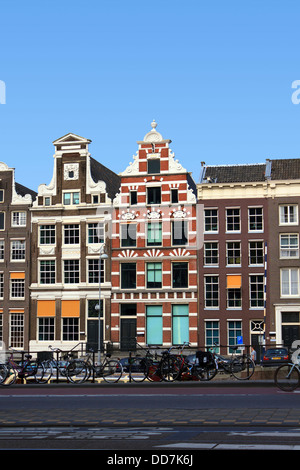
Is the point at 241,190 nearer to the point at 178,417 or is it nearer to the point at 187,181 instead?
the point at 187,181

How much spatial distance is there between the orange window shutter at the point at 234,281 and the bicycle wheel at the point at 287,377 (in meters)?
34.8

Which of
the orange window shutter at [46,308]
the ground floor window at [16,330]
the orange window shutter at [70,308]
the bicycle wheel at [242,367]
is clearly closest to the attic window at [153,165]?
the orange window shutter at [70,308]

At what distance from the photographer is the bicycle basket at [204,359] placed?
23.4 metres

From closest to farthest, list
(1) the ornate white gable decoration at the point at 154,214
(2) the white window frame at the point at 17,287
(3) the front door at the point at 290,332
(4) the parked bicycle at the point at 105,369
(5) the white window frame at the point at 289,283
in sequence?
(4) the parked bicycle at the point at 105,369 → (3) the front door at the point at 290,332 → (5) the white window frame at the point at 289,283 → (1) the ornate white gable decoration at the point at 154,214 → (2) the white window frame at the point at 17,287

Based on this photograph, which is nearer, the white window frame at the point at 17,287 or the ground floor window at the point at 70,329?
the ground floor window at the point at 70,329

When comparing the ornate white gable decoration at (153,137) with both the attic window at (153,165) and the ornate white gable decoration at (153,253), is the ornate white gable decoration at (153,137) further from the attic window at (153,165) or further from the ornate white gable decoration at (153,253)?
the ornate white gable decoration at (153,253)

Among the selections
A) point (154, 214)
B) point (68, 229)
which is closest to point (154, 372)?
point (154, 214)

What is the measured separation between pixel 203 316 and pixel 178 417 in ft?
132

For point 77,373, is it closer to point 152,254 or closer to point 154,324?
point 154,324

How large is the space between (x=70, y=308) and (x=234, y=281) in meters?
12.9

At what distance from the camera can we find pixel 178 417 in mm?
13305

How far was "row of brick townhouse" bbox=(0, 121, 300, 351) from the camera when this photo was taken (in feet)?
175

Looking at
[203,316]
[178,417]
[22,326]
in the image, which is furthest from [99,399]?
[22,326]
